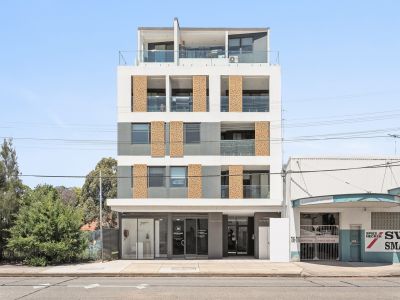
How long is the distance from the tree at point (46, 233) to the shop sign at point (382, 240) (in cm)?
1713

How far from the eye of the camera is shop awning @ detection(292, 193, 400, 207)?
3016 centimetres

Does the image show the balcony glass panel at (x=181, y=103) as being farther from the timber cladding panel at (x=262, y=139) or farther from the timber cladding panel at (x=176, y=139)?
the timber cladding panel at (x=262, y=139)

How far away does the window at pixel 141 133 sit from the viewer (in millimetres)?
37469

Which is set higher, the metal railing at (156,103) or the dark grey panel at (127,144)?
the metal railing at (156,103)

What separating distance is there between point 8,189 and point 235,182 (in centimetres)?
1425

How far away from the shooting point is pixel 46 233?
31.8 metres

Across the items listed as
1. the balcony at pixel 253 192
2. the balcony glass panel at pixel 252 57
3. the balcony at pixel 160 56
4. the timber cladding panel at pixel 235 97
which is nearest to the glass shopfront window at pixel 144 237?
the balcony at pixel 253 192

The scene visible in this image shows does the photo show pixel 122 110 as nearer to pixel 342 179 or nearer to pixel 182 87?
pixel 182 87

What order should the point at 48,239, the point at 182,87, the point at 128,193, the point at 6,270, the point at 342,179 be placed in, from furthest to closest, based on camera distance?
the point at 182,87 → the point at 128,193 → the point at 342,179 → the point at 48,239 → the point at 6,270

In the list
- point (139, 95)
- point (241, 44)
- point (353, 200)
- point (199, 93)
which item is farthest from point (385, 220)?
point (139, 95)

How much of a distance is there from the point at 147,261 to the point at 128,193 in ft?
15.5
